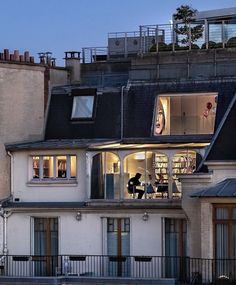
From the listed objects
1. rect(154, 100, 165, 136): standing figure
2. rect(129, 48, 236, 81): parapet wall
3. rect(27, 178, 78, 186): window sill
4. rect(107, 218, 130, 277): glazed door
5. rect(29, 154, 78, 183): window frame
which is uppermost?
rect(129, 48, 236, 81): parapet wall

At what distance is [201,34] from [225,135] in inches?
477

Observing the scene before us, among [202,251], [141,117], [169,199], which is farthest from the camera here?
[141,117]

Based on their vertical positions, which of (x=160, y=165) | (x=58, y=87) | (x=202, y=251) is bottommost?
(x=202, y=251)

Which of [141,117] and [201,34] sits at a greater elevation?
[201,34]

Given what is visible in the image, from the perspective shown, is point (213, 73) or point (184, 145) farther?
point (213, 73)

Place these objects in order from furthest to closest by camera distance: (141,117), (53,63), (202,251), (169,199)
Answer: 1. (53,63)
2. (141,117)
3. (169,199)
4. (202,251)

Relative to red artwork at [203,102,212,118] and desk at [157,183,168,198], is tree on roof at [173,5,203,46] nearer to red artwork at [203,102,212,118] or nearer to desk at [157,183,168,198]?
red artwork at [203,102,212,118]

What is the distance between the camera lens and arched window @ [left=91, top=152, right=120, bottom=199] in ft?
178

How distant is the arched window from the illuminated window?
4.17 ft

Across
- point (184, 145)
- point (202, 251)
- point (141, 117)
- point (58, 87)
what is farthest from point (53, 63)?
point (202, 251)

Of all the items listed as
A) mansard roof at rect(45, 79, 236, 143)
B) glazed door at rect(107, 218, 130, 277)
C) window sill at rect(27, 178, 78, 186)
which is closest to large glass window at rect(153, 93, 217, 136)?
mansard roof at rect(45, 79, 236, 143)

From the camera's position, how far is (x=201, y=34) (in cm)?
6238

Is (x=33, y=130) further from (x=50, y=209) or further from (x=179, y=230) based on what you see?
(x=179, y=230)

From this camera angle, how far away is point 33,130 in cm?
5803
